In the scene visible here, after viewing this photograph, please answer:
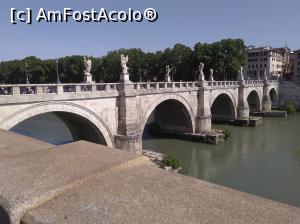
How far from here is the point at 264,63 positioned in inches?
2746

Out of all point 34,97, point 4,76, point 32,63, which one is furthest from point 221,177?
point 4,76

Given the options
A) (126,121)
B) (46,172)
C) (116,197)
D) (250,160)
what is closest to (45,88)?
(126,121)

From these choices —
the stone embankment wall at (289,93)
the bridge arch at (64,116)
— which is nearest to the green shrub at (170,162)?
the bridge arch at (64,116)

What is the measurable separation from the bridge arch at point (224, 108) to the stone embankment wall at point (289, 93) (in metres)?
21.0

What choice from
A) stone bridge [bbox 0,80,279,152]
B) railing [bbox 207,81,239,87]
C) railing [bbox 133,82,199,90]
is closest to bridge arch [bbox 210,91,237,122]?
railing [bbox 207,81,239,87]

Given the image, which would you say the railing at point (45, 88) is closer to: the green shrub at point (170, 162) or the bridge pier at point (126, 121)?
the bridge pier at point (126, 121)

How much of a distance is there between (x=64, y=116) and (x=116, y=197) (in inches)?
588

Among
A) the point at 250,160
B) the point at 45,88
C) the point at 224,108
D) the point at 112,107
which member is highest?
the point at 45,88

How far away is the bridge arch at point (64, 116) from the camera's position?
11.7 m

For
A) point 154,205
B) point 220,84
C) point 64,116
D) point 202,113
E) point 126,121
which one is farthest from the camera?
point 220,84

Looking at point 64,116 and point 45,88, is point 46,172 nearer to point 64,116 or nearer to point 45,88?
point 45,88

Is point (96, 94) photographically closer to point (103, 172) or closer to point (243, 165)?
point (243, 165)

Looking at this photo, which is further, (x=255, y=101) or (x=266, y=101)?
(x=255, y=101)

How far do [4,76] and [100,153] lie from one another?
80.3 metres
